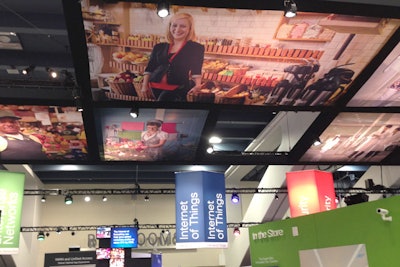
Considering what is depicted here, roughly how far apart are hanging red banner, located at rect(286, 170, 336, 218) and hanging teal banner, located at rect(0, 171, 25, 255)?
5.18m

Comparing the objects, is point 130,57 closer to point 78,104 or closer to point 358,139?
point 78,104

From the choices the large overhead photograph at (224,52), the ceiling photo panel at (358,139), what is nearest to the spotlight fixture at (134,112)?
the large overhead photograph at (224,52)

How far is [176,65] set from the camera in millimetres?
6441

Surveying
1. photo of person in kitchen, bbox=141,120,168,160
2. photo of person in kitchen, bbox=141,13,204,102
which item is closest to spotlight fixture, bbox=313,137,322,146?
photo of person in kitchen, bbox=141,120,168,160

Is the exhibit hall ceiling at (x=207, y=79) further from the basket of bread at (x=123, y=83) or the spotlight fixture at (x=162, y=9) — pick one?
the spotlight fixture at (x=162, y=9)

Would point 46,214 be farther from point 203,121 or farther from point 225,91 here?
point 225,91

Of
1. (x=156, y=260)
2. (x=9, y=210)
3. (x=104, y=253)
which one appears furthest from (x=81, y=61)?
(x=156, y=260)

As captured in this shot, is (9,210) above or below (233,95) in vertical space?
below

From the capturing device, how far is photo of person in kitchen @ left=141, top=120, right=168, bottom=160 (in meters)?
8.31

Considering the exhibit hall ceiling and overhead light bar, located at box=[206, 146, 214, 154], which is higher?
the exhibit hall ceiling

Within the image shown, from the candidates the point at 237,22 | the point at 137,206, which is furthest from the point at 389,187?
the point at 137,206

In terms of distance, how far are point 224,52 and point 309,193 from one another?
351 cm

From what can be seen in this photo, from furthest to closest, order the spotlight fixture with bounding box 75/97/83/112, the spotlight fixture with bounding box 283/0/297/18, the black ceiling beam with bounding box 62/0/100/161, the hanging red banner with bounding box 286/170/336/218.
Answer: the hanging red banner with bounding box 286/170/336/218, the spotlight fixture with bounding box 75/97/83/112, the black ceiling beam with bounding box 62/0/100/161, the spotlight fixture with bounding box 283/0/297/18

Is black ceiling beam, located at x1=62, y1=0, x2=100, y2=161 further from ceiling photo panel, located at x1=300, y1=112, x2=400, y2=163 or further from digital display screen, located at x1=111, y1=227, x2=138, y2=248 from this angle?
digital display screen, located at x1=111, y1=227, x2=138, y2=248
